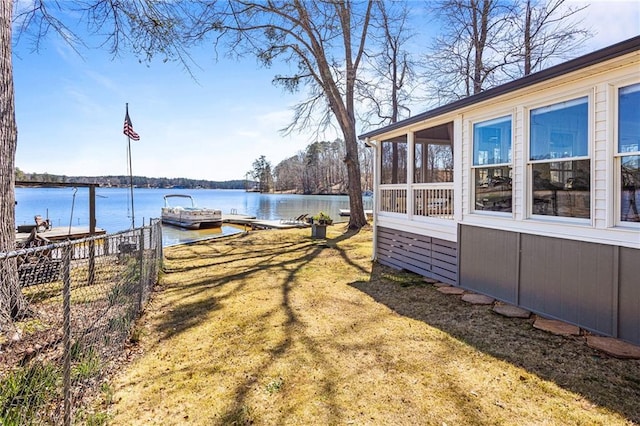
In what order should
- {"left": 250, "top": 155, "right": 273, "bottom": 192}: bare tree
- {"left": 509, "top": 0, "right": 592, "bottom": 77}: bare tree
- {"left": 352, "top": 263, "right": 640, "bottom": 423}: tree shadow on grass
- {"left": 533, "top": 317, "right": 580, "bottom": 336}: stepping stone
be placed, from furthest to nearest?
{"left": 250, "top": 155, "right": 273, "bottom": 192}: bare tree, {"left": 509, "top": 0, "right": 592, "bottom": 77}: bare tree, {"left": 533, "top": 317, "right": 580, "bottom": 336}: stepping stone, {"left": 352, "top": 263, "right": 640, "bottom": 423}: tree shadow on grass

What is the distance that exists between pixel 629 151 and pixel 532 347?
2105mm

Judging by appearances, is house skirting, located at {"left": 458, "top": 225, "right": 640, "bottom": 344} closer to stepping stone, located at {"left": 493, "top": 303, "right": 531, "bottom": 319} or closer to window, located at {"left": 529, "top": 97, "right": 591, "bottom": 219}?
stepping stone, located at {"left": 493, "top": 303, "right": 531, "bottom": 319}

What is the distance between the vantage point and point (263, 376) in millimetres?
2924

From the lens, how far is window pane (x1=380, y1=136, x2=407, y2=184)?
313 inches

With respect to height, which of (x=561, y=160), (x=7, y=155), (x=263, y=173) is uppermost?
(x=263, y=173)

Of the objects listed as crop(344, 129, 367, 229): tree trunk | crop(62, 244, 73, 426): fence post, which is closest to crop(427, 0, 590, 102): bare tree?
crop(344, 129, 367, 229): tree trunk

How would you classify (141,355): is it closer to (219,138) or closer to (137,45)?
(137,45)

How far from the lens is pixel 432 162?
7.88 meters

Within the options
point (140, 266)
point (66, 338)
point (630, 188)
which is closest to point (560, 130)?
point (630, 188)

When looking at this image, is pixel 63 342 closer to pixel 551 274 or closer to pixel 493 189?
pixel 551 274

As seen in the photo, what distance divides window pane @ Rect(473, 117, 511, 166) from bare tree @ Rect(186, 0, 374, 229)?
7783 millimetres

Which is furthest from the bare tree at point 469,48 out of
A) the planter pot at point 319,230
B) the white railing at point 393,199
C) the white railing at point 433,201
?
the white railing at point 433,201

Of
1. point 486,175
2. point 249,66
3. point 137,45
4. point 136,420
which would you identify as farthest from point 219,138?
point 136,420

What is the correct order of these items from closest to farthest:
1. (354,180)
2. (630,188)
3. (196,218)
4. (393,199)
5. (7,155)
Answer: (630,188)
(7,155)
(393,199)
(354,180)
(196,218)
